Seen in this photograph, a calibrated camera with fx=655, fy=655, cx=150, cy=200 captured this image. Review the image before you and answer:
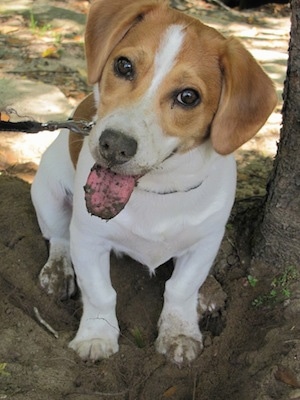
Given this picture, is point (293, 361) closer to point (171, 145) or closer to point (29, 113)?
point (171, 145)

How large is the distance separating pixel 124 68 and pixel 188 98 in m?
0.31

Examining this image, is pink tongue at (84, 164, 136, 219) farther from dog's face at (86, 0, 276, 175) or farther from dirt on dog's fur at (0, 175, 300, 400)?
dirt on dog's fur at (0, 175, 300, 400)

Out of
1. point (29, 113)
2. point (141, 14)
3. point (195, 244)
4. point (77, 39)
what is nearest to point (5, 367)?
point (195, 244)

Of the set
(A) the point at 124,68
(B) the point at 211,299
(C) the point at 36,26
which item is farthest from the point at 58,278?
(C) the point at 36,26

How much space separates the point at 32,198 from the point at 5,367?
126cm

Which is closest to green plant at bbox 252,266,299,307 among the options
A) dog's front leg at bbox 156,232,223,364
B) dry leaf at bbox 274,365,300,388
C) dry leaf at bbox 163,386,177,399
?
dog's front leg at bbox 156,232,223,364

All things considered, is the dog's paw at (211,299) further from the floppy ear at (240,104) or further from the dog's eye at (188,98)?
the dog's eye at (188,98)

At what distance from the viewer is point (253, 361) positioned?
332 cm

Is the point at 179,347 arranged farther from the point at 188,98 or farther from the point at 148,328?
the point at 188,98

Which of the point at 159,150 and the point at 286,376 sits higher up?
the point at 159,150

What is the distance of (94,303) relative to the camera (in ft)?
11.7

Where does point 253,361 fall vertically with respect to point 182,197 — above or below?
below

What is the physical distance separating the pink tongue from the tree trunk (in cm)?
110

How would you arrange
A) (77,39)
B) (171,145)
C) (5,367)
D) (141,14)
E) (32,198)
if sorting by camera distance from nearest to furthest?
(171,145) → (141,14) → (5,367) → (32,198) → (77,39)
